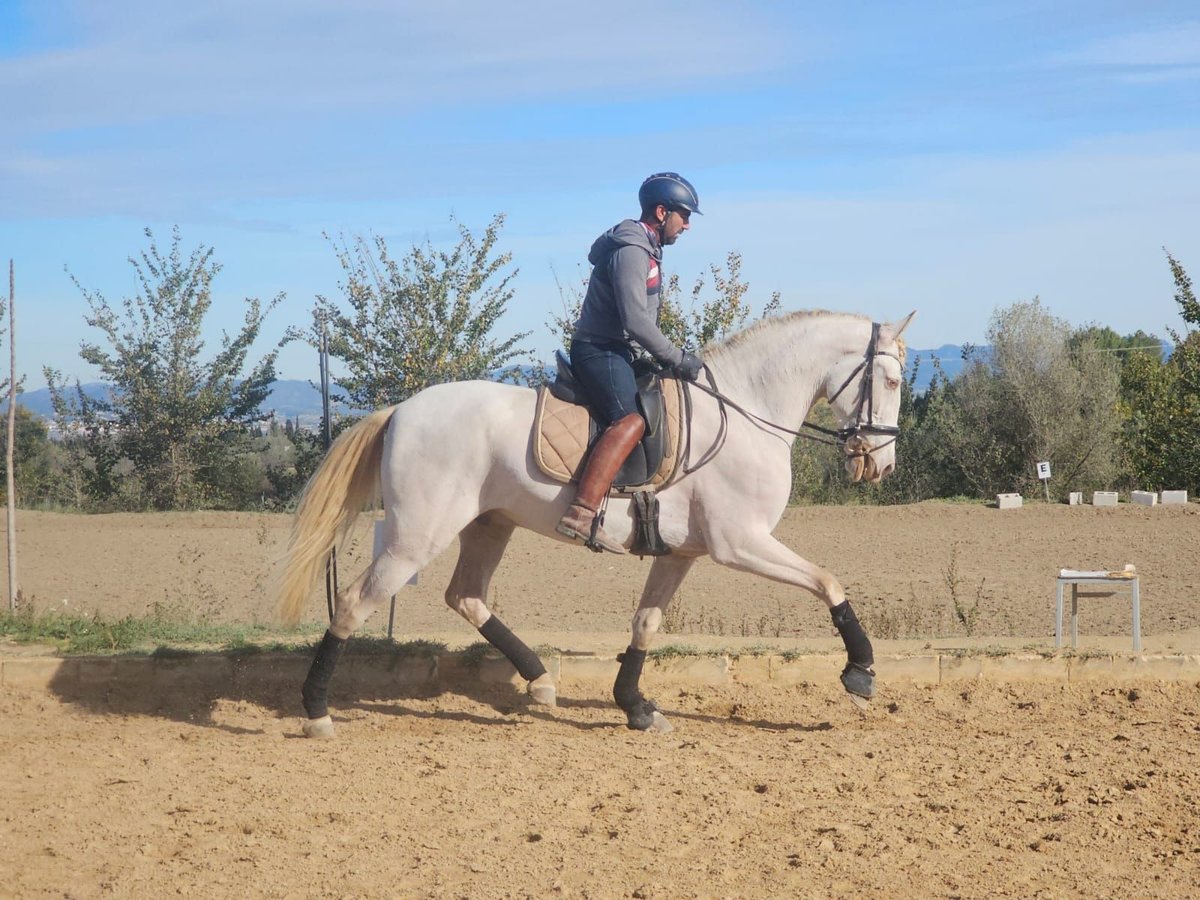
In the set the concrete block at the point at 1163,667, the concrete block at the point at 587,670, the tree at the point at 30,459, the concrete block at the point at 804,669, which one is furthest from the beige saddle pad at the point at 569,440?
the tree at the point at 30,459

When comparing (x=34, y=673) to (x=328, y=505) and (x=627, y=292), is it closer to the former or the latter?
(x=328, y=505)

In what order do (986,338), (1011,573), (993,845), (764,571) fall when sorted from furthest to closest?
(986,338) < (1011,573) < (764,571) < (993,845)

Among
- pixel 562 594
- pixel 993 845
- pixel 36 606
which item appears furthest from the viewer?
pixel 562 594

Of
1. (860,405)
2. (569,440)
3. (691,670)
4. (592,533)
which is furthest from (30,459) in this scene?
(860,405)

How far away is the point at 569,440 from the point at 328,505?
1.48 meters

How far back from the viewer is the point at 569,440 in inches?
267

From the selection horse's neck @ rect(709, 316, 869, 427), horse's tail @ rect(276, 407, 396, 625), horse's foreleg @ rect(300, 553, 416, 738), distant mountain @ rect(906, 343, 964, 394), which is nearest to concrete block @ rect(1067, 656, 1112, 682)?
horse's neck @ rect(709, 316, 869, 427)

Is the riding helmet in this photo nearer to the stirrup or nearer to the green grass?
the stirrup

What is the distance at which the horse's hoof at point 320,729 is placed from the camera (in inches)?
270

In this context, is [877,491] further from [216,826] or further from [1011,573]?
[216,826]

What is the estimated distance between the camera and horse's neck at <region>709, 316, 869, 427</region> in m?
7.10

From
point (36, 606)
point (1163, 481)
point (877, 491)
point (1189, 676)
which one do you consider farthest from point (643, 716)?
point (1163, 481)

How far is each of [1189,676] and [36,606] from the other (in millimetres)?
9680

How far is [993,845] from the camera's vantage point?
16.3 ft
